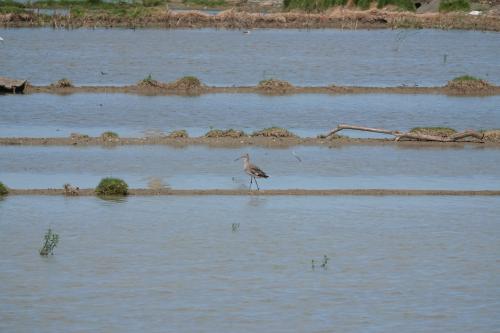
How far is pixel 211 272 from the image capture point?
1257 cm

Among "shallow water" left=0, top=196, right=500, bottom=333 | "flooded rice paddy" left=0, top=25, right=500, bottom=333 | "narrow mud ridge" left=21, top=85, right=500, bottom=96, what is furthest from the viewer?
"narrow mud ridge" left=21, top=85, right=500, bottom=96

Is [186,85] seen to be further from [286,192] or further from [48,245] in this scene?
[48,245]

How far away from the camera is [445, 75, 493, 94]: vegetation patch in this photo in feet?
104

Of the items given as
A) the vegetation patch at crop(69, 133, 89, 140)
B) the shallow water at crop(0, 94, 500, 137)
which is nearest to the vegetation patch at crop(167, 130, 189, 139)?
the shallow water at crop(0, 94, 500, 137)

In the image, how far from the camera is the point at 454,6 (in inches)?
2576

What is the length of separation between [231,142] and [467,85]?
12.1m

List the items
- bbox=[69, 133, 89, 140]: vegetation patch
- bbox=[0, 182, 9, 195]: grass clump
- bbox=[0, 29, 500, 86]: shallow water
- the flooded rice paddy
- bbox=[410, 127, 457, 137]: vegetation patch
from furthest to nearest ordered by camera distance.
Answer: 1. bbox=[0, 29, 500, 86]: shallow water
2. bbox=[410, 127, 457, 137]: vegetation patch
3. bbox=[69, 133, 89, 140]: vegetation patch
4. bbox=[0, 182, 9, 195]: grass clump
5. the flooded rice paddy

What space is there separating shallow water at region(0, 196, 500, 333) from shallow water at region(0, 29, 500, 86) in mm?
18169

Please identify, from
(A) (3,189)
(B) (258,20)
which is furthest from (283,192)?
(B) (258,20)

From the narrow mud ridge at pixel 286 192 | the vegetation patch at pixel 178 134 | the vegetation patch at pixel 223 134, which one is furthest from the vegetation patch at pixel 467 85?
the narrow mud ridge at pixel 286 192

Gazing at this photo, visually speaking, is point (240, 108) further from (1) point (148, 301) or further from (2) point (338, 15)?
(2) point (338, 15)

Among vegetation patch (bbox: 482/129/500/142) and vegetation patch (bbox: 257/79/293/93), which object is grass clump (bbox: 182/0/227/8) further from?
vegetation patch (bbox: 482/129/500/142)

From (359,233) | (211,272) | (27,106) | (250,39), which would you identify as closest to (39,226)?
(211,272)

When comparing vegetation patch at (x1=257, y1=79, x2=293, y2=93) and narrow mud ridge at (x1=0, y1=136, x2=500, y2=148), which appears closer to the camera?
narrow mud ridge at (x1=0, y1=136, x2=500, y2=148)
